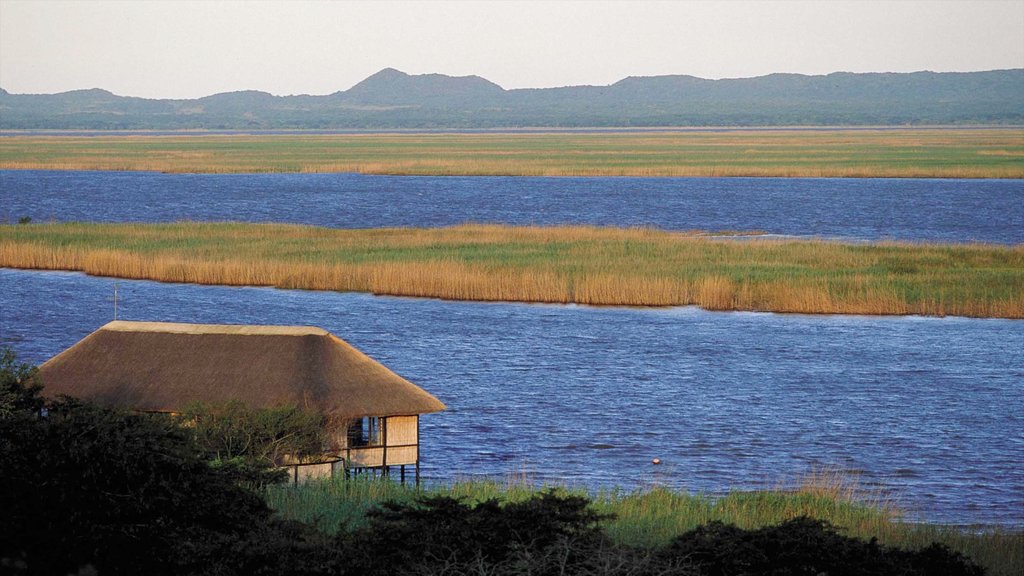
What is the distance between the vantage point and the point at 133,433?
16.8 meters

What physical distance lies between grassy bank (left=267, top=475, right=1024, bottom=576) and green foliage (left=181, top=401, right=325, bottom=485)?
1233 mm

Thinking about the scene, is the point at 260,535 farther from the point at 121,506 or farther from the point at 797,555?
the point at 797,555

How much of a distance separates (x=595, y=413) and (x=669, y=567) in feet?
73.2

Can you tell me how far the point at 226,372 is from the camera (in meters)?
24.6

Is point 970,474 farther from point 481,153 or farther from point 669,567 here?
point 481,153

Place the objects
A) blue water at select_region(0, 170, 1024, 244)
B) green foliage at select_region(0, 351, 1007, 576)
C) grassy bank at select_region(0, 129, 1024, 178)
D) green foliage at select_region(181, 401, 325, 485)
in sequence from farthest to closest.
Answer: grassy bank at select_region(0, 129, 1024, 178) < blue water at select_region(0, 170, 1024, 244) < green foliage at select_region(181, 401, 325, 485) < green foliage at select_region(0, 351, 1007, 576)

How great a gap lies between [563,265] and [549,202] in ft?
188

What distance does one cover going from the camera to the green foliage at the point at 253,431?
21938 millimetres

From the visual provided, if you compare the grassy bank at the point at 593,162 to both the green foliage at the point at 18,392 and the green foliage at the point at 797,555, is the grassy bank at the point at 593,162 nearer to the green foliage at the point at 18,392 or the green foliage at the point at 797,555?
the green foliage at the point at 18,392

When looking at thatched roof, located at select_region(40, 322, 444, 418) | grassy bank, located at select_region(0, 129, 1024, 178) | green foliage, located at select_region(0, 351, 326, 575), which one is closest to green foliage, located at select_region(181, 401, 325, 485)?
thatched roof, located at select_region(40, 322, 444, 418)

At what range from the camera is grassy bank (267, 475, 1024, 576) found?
18672 millimetres

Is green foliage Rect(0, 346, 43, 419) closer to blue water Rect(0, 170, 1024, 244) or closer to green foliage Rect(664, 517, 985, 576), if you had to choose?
green foliage Rect(664, 517, 985, 576)

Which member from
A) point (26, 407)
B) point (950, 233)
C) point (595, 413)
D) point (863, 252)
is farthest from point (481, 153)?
point (26, 407)

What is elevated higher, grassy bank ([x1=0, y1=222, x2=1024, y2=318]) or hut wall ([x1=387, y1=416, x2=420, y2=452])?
hut wall ([x1=387, y1=416, x2=420, y2=452])
